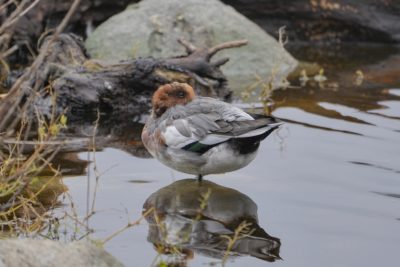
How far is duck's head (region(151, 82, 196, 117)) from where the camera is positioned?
6.80 m

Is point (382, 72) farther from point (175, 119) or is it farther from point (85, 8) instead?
point (175, 119)

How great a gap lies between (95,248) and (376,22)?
9.01 meters

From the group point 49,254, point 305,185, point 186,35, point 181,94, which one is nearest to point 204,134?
point 181,94

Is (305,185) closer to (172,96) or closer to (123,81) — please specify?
(172,96)

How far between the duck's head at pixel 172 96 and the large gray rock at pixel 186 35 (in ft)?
14.0

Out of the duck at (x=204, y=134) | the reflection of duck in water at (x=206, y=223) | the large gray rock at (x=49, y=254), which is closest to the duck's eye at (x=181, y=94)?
the duck at (x=204, y=134)

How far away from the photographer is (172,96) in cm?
683

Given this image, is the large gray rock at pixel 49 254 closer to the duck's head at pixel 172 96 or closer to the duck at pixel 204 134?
the duck at pixel 204 134

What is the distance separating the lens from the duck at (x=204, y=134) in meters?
6.13

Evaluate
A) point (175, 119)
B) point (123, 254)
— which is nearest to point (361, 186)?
point (175, 119)

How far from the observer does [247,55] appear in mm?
11406

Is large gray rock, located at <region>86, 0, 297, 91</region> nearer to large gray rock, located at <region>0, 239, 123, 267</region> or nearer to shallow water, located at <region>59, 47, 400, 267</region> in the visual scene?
shallow water, located at <region>59, 47, 400, 267</region>

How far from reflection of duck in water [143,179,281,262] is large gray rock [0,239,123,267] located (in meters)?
0.49

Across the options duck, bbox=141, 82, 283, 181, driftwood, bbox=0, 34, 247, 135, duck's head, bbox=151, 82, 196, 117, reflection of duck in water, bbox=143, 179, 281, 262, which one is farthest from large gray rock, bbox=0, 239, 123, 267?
driftwood, bbox=0, 34, 247, 135
